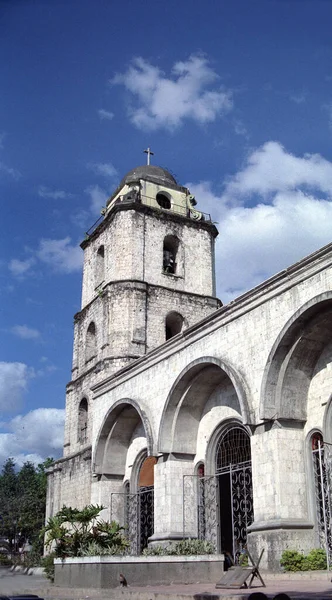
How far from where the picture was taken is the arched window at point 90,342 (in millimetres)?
31083

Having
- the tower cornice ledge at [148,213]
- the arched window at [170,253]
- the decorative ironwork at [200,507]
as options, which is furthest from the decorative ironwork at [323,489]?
the tower cornice ledge at [148,213]

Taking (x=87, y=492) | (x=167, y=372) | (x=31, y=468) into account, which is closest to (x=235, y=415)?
(x=167, y=372)

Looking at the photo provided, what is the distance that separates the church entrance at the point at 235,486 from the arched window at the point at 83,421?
38.5 feet

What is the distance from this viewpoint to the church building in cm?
1438

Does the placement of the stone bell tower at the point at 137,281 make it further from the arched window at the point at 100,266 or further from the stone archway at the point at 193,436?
the stone archway at the point at 193,436

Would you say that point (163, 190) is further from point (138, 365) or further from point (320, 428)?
point (320, 428)

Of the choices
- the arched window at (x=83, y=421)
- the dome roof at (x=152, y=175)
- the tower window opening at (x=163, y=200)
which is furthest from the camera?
the dome roof at (x=152, y=175)

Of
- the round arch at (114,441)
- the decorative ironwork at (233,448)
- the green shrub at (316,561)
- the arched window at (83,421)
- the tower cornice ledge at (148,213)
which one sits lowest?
the green shrub at (316,561)

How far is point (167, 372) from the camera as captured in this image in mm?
19531

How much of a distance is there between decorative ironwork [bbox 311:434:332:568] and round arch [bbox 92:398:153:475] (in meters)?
9.20

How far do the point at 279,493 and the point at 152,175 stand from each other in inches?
911

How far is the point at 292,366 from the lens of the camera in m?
14.9

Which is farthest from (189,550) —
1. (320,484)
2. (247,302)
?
(247,302)

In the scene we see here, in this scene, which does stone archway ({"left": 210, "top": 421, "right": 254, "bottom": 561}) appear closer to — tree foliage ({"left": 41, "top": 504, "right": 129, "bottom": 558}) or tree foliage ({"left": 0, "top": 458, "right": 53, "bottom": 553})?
tree foliage ({"left": 41, "top": 504, "right": 129, "bottom": 558})
